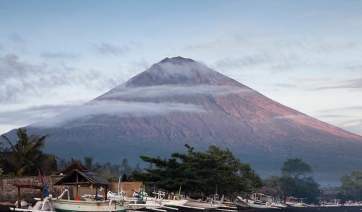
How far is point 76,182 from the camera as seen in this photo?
4128 cm

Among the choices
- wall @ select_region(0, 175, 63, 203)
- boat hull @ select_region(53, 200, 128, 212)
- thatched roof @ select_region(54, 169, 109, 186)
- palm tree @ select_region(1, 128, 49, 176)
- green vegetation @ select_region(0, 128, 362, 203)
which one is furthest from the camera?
green vegetation @ select_region(0, 128, 362, 203)

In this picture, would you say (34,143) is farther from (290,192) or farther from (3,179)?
(290,192)

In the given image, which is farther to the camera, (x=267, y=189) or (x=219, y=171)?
(x=267, y=189)

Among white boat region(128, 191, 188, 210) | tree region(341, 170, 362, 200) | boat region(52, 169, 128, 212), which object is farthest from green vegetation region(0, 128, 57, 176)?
tree region(341, 170, 362, 200)

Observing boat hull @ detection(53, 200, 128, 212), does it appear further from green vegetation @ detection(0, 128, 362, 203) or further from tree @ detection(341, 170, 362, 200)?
tree @ detection(341, 170, 362, 200)

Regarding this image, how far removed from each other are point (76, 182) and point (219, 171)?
3341 centimetres

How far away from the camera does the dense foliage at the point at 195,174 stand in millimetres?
65438

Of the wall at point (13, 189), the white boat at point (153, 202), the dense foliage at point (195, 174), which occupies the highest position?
the dense foliage at point (195, 174)

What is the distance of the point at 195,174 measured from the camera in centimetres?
6812

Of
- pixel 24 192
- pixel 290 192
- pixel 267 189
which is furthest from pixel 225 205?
pixel 290 192

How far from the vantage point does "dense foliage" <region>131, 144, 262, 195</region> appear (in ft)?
Answer: 215

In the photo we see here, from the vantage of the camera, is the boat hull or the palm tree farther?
the palm tree

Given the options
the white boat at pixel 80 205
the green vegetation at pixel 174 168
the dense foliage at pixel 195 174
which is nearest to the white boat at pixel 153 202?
the dense foliage at pixel 195 174

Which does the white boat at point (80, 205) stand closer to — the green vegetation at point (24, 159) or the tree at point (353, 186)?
the green vegetation at point (24, 159)
